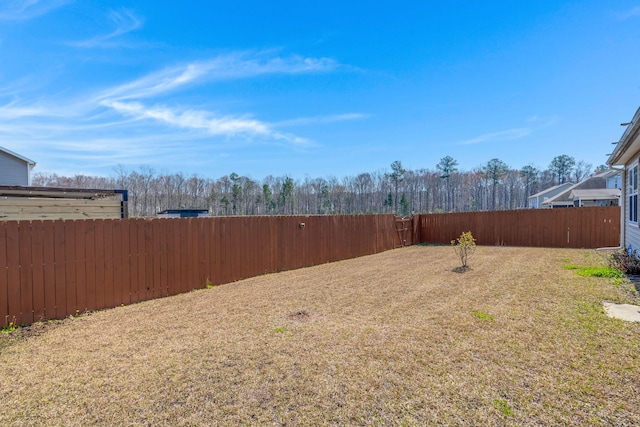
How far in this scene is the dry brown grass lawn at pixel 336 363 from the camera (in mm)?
2160

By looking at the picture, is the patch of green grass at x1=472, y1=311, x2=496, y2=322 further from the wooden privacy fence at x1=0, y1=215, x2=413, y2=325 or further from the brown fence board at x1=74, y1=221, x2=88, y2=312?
the brown fence board at x1=74, y1=221, x2=88, y2=312

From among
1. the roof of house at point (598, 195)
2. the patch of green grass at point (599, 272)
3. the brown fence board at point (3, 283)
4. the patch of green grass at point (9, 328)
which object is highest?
the roof of house at point (598, 195)

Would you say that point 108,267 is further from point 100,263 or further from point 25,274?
point 25,274

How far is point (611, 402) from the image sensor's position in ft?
7.18

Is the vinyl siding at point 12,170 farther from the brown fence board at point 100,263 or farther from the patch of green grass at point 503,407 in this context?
the patch of green grass at point 503,407

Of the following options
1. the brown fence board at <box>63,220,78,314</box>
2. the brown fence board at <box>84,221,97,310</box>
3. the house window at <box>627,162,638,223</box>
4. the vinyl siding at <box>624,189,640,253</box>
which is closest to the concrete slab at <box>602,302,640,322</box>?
the vinyl siding at <box>624,189,640,253</box>

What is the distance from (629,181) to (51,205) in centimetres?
1391

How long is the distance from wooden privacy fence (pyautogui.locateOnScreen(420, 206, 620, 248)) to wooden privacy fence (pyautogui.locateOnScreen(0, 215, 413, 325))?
9370 mm

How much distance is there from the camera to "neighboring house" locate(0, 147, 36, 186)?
13914mm

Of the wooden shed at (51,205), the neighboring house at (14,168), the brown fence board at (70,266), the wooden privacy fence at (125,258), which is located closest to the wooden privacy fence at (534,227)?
the wooden privacy fence at (125,258)

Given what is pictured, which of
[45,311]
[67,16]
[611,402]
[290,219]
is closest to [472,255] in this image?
[290,219]

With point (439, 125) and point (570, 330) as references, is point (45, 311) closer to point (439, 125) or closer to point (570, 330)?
point (570, 330)

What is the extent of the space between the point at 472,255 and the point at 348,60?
887 centimetres

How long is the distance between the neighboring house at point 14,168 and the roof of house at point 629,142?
811 inches
